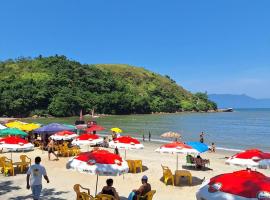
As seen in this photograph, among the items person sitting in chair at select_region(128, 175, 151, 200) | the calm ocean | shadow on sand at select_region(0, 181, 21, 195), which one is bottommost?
the calm ocean

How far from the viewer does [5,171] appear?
1546 cm

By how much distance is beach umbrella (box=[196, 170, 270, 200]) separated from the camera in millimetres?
6906

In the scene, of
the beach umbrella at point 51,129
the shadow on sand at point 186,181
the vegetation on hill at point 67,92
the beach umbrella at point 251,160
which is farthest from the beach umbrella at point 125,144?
the vegetation on hill at point 67,92

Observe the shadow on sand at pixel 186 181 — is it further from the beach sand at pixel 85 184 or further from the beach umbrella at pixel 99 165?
the beach umbrella at pixel 99 165

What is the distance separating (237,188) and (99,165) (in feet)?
14.1

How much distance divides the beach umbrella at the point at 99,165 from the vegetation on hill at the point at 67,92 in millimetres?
105456

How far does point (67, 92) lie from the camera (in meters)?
127

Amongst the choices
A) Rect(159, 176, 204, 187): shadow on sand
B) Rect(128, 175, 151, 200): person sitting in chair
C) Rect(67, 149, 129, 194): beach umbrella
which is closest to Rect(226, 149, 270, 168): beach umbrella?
Rect(159, 176, 204, 187): shadow on sand

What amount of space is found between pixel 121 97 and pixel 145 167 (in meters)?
123

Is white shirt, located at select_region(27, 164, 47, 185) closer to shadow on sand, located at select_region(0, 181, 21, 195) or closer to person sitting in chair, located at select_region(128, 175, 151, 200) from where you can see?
person sitting in chair, located at select_region(128, 175, 151, 200)

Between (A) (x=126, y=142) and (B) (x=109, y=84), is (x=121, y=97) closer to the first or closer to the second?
(B) (x=109, y=84)

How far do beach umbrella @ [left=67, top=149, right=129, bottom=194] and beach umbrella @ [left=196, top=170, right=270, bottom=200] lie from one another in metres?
3.22

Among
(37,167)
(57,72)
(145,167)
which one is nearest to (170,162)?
(145,167)

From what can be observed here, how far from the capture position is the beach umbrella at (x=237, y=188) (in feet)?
22.7
